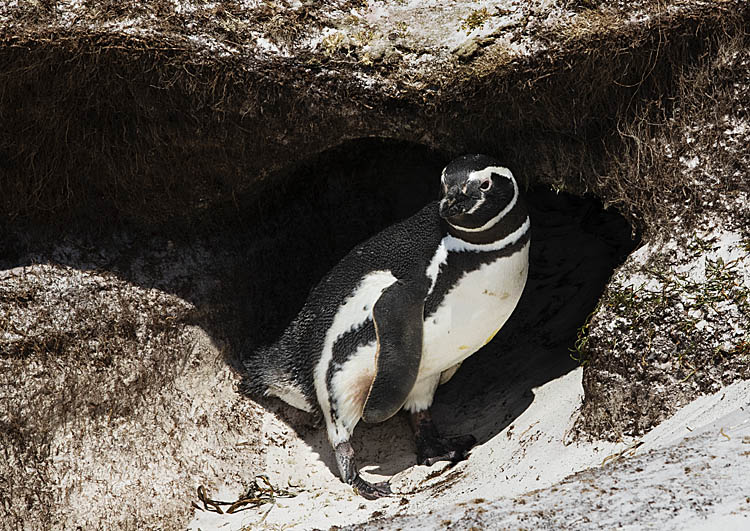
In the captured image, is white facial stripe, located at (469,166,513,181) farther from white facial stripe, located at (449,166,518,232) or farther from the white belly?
the white belly


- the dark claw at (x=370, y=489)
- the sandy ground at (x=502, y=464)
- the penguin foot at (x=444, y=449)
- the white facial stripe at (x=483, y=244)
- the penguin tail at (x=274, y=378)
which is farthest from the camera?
the penguin tail at (x=274, y=378)

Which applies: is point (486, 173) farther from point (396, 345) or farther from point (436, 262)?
point (396, 345)

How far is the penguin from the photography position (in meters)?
2.98

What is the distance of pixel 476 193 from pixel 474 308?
464 millimetres

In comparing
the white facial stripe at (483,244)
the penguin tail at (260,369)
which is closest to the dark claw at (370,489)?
the penguin tail at (260,369)

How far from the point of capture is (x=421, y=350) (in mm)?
3074

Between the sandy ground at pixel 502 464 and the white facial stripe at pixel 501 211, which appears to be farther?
the white facial stripe at pixel 501 211

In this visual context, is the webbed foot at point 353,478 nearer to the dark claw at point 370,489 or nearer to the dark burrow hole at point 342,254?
the dark claw at point 370,489

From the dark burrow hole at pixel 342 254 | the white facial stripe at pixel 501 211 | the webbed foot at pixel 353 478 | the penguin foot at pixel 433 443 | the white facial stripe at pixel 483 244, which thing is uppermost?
the white facial stripe at pixel 501 211

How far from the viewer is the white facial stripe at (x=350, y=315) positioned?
10.5ft

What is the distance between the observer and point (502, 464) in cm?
294

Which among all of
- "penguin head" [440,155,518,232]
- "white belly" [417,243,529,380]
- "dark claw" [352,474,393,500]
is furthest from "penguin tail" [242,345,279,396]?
"penguin head" [440,155,518,232]

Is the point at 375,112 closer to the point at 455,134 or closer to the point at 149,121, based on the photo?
the point at 455,134

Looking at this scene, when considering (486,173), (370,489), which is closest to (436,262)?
(486,173)
